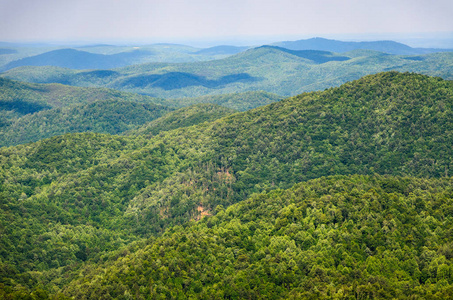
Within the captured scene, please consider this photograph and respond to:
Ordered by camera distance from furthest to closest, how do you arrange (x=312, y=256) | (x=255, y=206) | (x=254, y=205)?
1. (x=254, y=205)
2. (x=255, y=206)
3. (x=312, y=256)

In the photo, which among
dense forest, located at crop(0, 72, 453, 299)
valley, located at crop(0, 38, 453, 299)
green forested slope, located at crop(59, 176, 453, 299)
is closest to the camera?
green forested slope, located at crop(59, 176, 453, 299)

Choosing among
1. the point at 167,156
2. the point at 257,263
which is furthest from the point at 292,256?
the point at 167,156

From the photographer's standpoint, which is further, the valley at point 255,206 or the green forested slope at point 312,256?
the valley at point 255,206

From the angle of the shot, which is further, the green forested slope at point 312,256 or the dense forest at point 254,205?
the dense forest at point 254,205

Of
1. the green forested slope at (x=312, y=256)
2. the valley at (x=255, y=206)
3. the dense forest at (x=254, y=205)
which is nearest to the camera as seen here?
the green forested slope at (x=312, y=256)

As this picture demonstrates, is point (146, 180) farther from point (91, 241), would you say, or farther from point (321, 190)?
point (321, 190)

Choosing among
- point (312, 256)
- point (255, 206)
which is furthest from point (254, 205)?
point (312, 256)

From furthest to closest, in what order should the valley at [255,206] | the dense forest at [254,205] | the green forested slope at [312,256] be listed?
the dense forest at [254,205] < the valley at [255,206] < the green forested slope at [312,256]

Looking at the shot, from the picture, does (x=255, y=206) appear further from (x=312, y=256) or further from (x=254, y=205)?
(x=312, y=256)
